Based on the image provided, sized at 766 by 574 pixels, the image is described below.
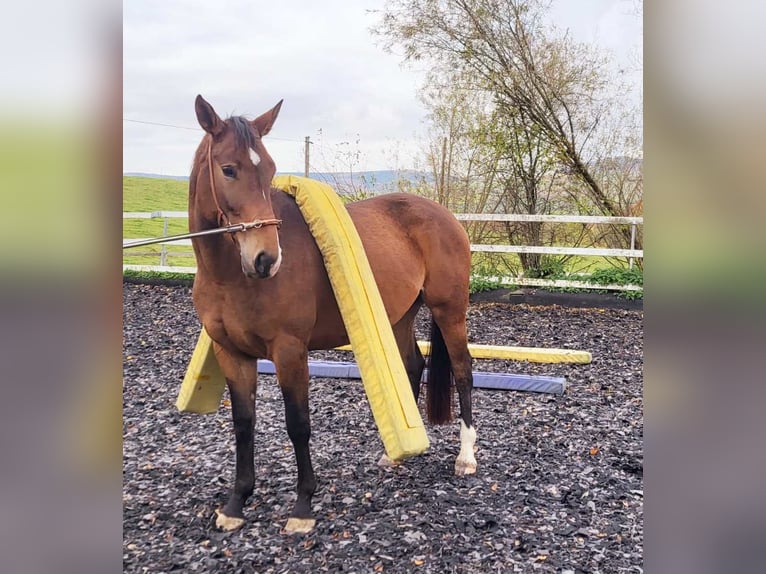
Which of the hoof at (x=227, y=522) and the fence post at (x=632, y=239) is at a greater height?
the fence post at (x=632, y=239)

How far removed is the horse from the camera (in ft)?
5.85

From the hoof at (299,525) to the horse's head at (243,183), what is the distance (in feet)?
3.30

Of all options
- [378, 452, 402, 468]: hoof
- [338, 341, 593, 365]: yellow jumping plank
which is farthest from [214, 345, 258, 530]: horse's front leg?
[338, 341, 593, 365]: yellow jumping plank

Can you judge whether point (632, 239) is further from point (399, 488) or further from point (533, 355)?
point (399, 488)

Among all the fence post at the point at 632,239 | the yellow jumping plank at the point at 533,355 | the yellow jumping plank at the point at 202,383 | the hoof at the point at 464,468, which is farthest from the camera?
the fence post at the point at 632,239

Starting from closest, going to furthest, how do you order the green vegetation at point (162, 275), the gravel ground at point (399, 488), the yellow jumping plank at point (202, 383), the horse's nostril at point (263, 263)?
the horse's nostril at point (263, 263)
the gravel ground at point (399, 488)
the yellow jumping plank at point (202, 383)
the green vegetation at point (162, 275)

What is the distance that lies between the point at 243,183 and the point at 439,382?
164 centimetres

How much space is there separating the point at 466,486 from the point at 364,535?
2.13ft

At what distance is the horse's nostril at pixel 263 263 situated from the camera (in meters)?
1.72

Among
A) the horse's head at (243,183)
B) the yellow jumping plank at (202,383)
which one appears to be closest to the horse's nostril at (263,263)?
the horse's head at (243,183)

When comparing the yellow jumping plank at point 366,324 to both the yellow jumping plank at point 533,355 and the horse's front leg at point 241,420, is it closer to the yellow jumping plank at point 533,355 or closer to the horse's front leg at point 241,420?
the horse's front leg at point 241,420
